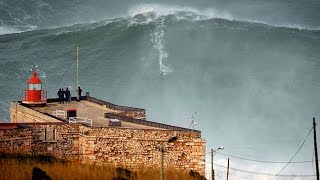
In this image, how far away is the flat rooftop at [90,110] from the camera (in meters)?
34.2

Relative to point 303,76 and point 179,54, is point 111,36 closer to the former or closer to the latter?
point 179,54

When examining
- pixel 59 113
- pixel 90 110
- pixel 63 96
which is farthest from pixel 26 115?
pixel 63 96

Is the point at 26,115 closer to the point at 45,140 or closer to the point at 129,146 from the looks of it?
the point at 45,140

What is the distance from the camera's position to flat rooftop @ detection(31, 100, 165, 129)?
1345 inches

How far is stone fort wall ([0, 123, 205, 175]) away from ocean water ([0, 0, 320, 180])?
574 inches

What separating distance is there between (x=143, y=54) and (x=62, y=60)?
837cm

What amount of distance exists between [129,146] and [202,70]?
43159 millimetres

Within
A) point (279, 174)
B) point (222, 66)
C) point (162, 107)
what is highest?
point (222, 66)

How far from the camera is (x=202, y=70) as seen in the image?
74.0 m

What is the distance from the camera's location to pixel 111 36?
86500 millimetres

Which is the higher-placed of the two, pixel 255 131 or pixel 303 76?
pixel 303 76

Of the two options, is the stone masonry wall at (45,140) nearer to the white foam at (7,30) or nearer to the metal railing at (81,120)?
the metal railing at (81,120)

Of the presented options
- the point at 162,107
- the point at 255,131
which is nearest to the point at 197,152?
the point at 255,131

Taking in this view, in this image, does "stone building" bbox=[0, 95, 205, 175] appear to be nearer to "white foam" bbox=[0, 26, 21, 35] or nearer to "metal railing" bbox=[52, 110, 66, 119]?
"metal railing" bbox=[52, 110, 66, 119]
